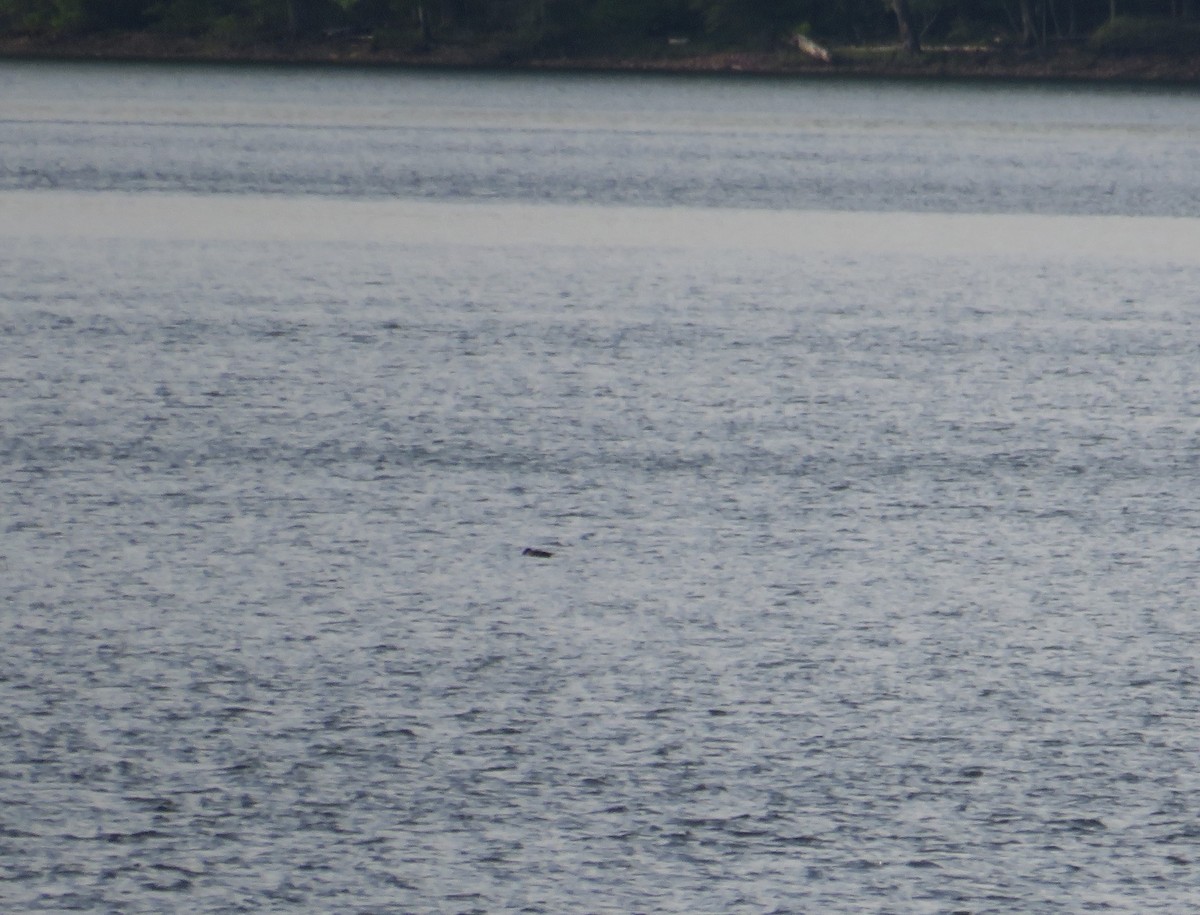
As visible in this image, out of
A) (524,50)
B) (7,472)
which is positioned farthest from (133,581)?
(524,50)

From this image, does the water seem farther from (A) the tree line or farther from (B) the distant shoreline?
(A) the tree line

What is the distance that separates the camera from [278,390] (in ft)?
18.2

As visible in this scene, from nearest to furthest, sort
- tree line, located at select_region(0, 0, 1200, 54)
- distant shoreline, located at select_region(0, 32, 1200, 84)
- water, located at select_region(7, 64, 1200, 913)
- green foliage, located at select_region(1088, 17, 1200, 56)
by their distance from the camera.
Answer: water, located at select_region(7, 64, 1200, 913)
distant shoreline, located at select_region(0, 32, 1200, 84)
green foliage, located at select_region(1088, 17, 1200, 56)
tree line, located at select_region(0, 0, 1200, 54)

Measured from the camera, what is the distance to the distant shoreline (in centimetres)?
4891

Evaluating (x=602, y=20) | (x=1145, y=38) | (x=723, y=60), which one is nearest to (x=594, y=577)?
(x=723, y=60)

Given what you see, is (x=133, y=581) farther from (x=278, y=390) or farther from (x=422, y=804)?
(x=278, y=390)

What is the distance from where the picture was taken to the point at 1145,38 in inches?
2056

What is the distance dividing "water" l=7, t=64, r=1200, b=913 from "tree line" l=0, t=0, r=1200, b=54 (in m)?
47.8

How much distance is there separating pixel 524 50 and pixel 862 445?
162 feet

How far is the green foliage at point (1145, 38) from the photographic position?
5181 cm

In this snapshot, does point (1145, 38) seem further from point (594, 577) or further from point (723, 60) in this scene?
point (594, 577)

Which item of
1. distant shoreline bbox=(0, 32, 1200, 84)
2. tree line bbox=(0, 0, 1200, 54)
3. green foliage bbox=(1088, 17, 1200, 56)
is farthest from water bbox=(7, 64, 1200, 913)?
tree line bbox=(0, 0, 1200, 54)

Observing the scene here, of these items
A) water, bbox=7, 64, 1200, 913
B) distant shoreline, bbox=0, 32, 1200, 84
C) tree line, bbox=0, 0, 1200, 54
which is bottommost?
water, bbox=7, 64, 1200, 913

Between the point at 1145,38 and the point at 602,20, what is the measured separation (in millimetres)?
15756
